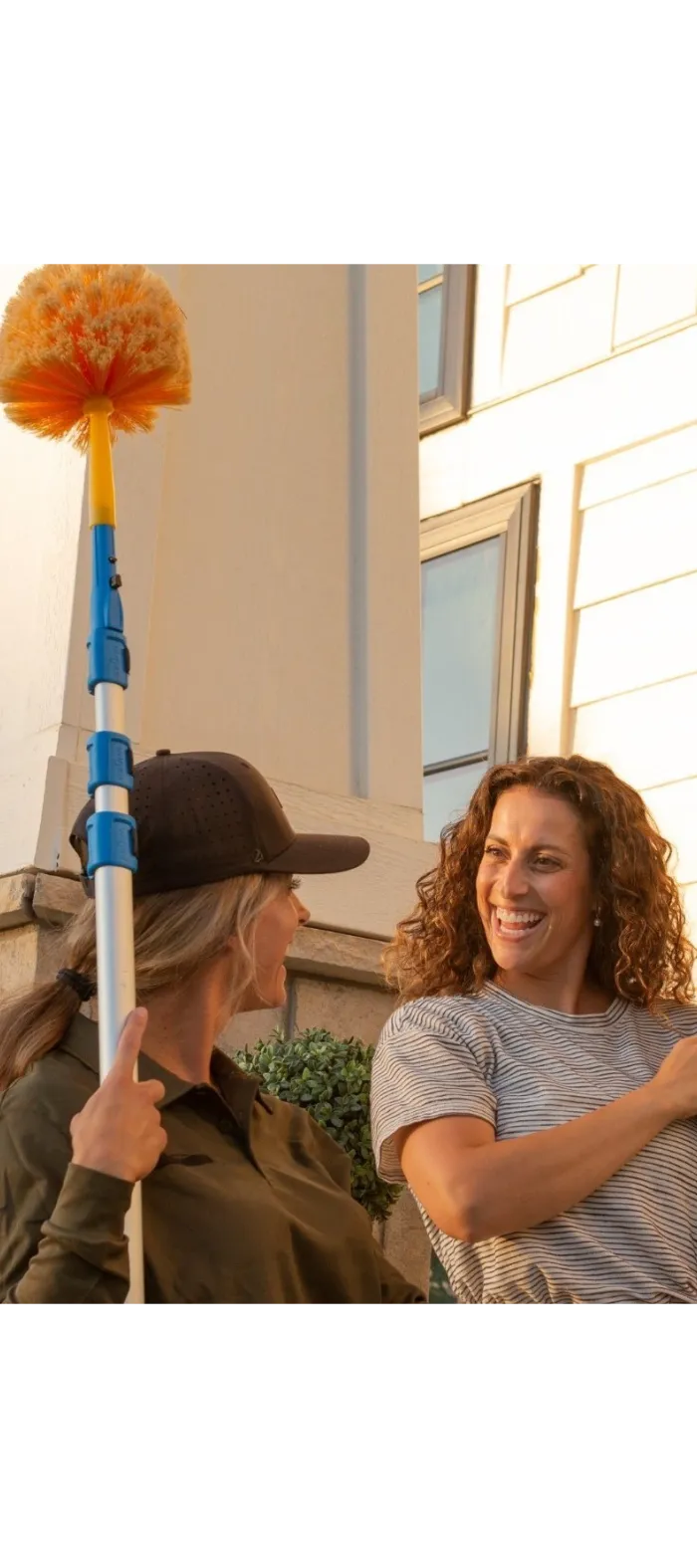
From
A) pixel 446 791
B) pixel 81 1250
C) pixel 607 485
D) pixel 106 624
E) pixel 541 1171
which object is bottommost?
pixel 81 1250

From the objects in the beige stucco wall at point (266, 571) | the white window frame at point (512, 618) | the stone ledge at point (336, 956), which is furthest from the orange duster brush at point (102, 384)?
the white window frame at point (512, 618)

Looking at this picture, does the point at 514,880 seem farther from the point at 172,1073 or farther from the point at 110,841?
the point at 110,841

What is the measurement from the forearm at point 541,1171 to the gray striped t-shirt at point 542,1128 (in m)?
0.07

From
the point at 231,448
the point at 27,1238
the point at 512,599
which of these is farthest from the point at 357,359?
the point at 27,1238

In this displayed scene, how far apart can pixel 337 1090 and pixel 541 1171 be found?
1116 mm

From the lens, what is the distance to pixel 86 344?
7.81 ft

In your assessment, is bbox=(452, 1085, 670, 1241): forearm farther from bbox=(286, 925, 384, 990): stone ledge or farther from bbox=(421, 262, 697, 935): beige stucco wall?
bbox=(421, 262, 697, 935): beige stucco wall

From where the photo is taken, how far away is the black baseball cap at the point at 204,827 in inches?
97.4

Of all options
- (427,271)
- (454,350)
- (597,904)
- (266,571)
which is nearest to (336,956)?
(266,571)

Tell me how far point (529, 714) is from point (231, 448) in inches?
52.6

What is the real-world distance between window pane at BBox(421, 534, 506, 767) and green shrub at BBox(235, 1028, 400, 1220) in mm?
1985

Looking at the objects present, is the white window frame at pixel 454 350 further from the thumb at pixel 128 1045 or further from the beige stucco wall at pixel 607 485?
the thumb at pixel 128 1045
